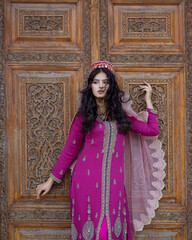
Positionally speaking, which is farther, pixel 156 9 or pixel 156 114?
pixel 156 9

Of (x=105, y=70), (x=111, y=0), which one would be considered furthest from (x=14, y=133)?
(x=111, y=0)

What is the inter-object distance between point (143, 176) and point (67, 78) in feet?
2.96

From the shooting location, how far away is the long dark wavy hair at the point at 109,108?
1712 millimetres

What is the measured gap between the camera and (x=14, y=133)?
2006 millimetres

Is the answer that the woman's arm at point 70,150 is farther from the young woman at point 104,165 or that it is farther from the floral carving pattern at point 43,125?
the floral carving pattern at point 43,125

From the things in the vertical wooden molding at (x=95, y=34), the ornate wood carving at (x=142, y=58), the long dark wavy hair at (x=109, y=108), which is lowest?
A: the long dark wavy hair at (x=109, y=108)

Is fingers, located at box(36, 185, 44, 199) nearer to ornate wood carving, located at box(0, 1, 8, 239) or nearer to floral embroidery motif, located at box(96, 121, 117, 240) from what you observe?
ornate wood carving, located at box(0, 1, 8, 239)

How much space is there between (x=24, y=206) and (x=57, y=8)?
4.95 ft

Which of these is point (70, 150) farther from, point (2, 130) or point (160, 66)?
point (160, 66)

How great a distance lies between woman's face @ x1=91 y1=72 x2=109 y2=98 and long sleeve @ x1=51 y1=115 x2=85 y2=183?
8.0 inches

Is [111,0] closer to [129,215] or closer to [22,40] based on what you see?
[22,40]

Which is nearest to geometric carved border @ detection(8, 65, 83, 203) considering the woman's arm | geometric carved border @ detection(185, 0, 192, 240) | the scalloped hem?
the woman's arm

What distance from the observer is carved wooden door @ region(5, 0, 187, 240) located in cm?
200

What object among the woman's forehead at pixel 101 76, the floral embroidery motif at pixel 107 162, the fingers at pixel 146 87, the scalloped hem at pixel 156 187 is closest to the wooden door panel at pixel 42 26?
the woman's forehead at pixel 101 76
